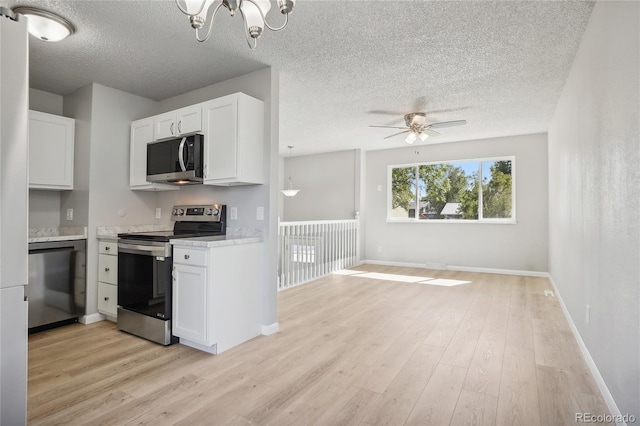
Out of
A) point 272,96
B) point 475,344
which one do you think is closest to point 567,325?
point 475,344

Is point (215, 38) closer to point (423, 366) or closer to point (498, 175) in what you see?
point (423, 366)

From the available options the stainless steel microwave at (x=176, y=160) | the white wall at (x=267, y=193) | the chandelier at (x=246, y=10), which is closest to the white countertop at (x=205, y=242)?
the white wall at (x=267, y=193)

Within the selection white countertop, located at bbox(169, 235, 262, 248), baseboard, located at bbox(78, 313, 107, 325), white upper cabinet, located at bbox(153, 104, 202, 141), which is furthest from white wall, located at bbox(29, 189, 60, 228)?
white countertop, located at bbox(169, 235, 262, 248)

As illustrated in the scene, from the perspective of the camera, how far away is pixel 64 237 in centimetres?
332

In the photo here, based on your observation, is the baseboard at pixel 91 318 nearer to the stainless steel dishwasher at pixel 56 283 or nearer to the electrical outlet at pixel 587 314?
the stainless steel dishwasher at pixel 56 283

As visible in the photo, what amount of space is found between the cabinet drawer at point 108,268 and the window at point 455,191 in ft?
17.1

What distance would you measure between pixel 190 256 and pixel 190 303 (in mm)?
378

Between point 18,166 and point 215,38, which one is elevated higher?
point 215,38

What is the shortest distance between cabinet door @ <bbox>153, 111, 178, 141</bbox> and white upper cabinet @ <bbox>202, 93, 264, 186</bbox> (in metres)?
0.43

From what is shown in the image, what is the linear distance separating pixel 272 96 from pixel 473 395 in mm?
2855

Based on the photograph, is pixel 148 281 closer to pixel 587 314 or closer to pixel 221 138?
pixel 221 138

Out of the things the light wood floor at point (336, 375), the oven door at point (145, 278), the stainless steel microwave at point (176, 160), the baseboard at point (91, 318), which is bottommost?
the light wood floor at point (336, 375)

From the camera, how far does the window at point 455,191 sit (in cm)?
604

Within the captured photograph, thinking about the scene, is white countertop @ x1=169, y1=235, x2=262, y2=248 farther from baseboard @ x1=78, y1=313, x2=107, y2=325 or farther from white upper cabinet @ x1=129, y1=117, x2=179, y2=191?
baseboard @ x1=78, y1=313, x2=107, y2=325
